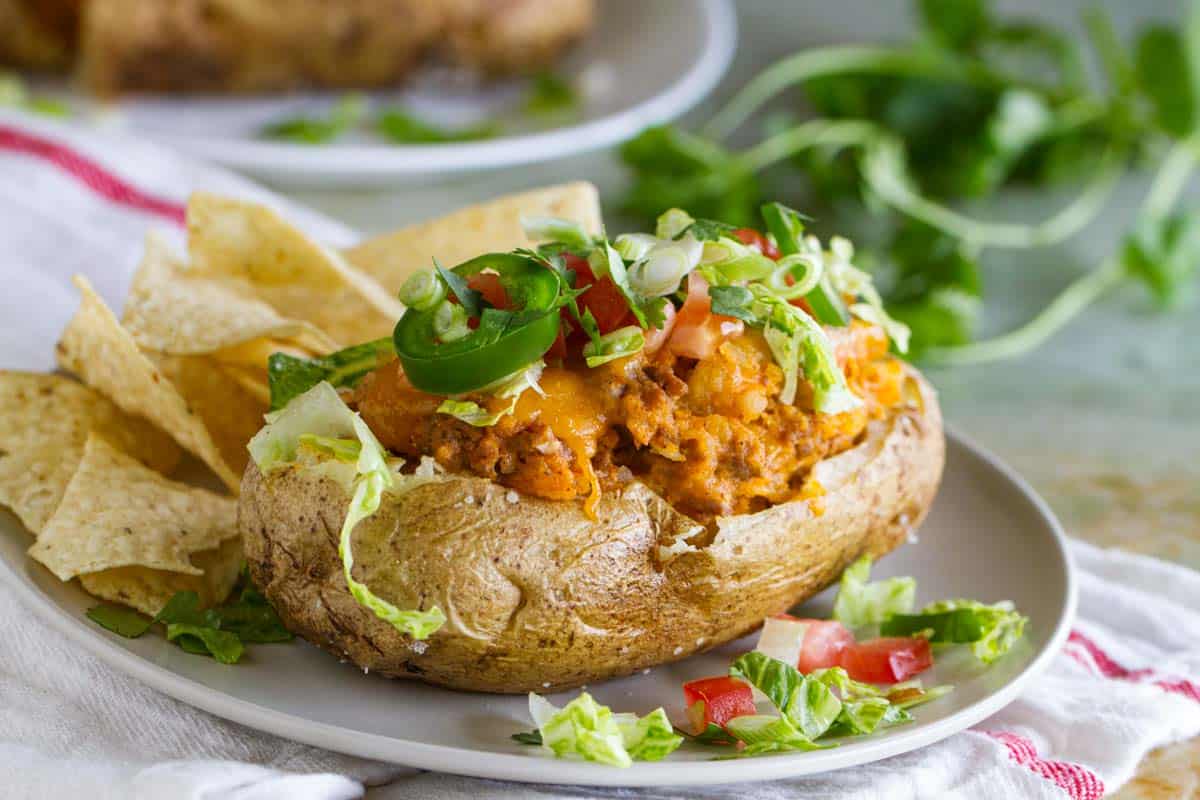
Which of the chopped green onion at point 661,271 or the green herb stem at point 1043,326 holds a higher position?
the chopped green onion at point 661,271

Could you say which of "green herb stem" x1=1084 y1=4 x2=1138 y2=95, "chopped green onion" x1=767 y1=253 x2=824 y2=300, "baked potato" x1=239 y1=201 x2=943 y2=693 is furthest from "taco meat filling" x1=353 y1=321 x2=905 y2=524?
"green herb stem" x1=1084 y1=4 x2=1138 y2=95

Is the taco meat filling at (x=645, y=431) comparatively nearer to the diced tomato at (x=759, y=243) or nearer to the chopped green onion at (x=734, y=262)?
the chopped green onion at (x=734, y=262)

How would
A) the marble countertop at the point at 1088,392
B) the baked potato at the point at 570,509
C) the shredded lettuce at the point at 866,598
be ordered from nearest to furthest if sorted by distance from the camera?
1. the baked potato at the point at 570,509
2. the shredded lettuce at the point at 866,598
3. the marble countertop at the point at 1088,392

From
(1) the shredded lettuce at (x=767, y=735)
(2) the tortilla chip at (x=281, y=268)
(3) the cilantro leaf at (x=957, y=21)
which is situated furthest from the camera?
(3) the cilantro leaf at (x=957, y=21)

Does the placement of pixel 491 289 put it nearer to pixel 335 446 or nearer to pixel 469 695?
pixel 335 446

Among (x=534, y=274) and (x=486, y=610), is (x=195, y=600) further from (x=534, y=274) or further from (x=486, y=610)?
(x=534, y=274)

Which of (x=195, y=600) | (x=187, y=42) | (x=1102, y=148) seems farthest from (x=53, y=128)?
(x=1102, y=148)

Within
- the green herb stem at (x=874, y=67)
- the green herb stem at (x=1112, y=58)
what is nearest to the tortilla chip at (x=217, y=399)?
the green herb stem at (x=874, y=67)
